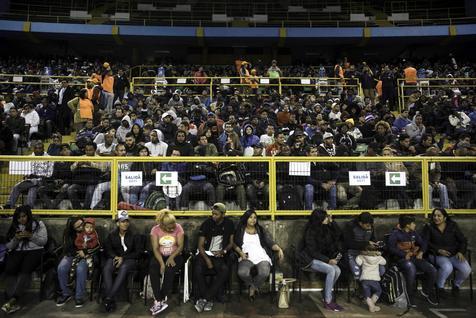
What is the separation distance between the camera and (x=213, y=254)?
604 cm

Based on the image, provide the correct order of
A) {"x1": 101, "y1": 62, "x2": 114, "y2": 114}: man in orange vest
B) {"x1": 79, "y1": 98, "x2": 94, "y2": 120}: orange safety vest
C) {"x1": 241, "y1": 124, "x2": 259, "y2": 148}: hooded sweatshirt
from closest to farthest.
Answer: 1. {"x1": 241, "y1": 124, "x2": 259, "y2": 148}: hooded sweatshirt
2. {"x1": 79, "y1": 98, "x2": 94, "y2": 120}: orange safety vest
3. {"x1": 101, "y1": 62, "x2": 114, "y2": 114}: man in orange vest

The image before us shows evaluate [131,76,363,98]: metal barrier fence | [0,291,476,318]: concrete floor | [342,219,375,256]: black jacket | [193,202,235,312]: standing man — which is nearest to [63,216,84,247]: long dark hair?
[0,291,476,318]: concrete floor

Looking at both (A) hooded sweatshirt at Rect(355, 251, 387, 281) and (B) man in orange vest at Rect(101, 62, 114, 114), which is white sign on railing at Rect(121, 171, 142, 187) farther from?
(B) man in orange vest at Rect(101, 62, 114, 114)

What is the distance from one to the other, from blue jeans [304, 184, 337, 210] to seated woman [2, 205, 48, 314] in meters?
4.54

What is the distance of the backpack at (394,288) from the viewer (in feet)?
19.0

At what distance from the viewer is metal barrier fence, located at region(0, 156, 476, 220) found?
22.2ft

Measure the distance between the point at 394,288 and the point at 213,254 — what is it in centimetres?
290

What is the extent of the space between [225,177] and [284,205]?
3.91 feet

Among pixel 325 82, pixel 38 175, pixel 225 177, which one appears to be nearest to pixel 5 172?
pixel 38 175

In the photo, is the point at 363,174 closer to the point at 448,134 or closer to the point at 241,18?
the point at 448,134

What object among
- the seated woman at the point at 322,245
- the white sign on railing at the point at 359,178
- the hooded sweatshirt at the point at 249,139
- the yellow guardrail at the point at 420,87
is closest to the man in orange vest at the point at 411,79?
the yellow guardrail at the point at 420,87

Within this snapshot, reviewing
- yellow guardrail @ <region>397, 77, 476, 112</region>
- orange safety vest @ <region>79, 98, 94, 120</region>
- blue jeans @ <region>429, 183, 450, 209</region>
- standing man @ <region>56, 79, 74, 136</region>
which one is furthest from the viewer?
yellow guardrail @ <region>397, 77, 476, 112</region>

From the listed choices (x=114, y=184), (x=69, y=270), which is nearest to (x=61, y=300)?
(x=69, y=270)

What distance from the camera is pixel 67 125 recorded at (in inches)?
497
